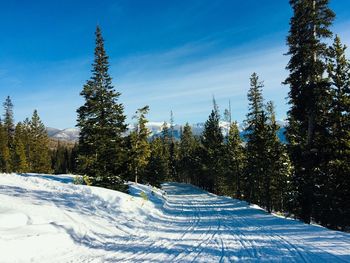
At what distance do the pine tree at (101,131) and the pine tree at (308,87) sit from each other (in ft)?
49.2

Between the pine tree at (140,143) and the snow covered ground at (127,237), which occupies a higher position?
the pine tree at (140,143)

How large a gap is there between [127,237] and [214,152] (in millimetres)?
39776

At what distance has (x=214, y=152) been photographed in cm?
5053

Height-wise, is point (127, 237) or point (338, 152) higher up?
point (338, 152)

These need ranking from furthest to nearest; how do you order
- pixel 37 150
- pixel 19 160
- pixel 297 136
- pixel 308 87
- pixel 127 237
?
pixel 37 150 → pixel 19 160 → pixel 297 136 → pixel 308 87 → pixel 127 237

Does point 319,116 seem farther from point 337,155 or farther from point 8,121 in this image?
point 8,121

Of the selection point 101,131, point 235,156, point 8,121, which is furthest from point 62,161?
point 101,131

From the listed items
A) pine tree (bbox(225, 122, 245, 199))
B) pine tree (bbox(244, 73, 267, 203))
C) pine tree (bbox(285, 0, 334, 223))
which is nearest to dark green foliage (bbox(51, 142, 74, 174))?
pine tree (bbox(225, 122, 245, 199))

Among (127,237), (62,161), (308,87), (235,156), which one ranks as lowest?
(127,237)

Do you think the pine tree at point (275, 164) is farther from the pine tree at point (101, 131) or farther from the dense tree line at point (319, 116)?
the pine tree at point (101, 131)

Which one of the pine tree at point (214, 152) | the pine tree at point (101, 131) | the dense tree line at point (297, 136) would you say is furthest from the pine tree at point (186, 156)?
the pine tree at point (101, 131)

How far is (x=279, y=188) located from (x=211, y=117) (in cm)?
1930

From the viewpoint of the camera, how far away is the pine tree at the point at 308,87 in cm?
1905

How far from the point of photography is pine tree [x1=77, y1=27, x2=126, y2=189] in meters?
26.1
